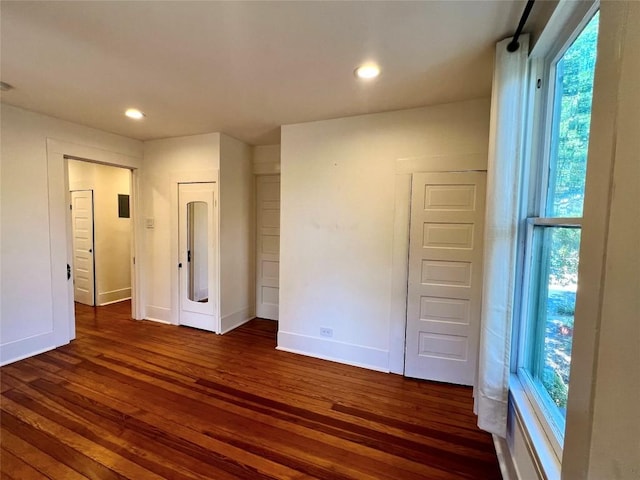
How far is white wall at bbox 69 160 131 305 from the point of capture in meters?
4.91

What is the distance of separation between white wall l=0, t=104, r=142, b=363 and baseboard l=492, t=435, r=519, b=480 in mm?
4408

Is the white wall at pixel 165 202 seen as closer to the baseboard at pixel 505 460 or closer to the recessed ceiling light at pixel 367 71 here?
the recessed ceiling light at pixel 367 71

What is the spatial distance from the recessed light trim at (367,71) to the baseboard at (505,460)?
2591 mm

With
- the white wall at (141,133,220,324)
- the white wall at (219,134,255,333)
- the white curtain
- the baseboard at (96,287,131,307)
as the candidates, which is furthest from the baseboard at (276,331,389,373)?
the baseboard at (96,287,131,307)

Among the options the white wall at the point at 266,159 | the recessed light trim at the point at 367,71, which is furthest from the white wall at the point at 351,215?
the white wall at the point at 266,159

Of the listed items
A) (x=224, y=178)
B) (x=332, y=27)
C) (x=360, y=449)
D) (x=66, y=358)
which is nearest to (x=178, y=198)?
(x=224, y=178)

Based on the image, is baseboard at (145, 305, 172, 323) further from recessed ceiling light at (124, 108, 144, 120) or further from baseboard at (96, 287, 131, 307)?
recessed ceiling light at (124, 108, 144, 120)

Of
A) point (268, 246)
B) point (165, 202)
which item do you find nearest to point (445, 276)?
point (268, 246)

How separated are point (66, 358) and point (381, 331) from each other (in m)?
3.35

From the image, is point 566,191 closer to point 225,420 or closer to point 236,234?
point 225,420

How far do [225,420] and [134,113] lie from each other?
3082mm

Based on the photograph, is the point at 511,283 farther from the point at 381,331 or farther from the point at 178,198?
the point at 178,198

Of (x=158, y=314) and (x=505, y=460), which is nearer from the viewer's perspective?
(x=505, y=460)

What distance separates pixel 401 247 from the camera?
2781 mm
